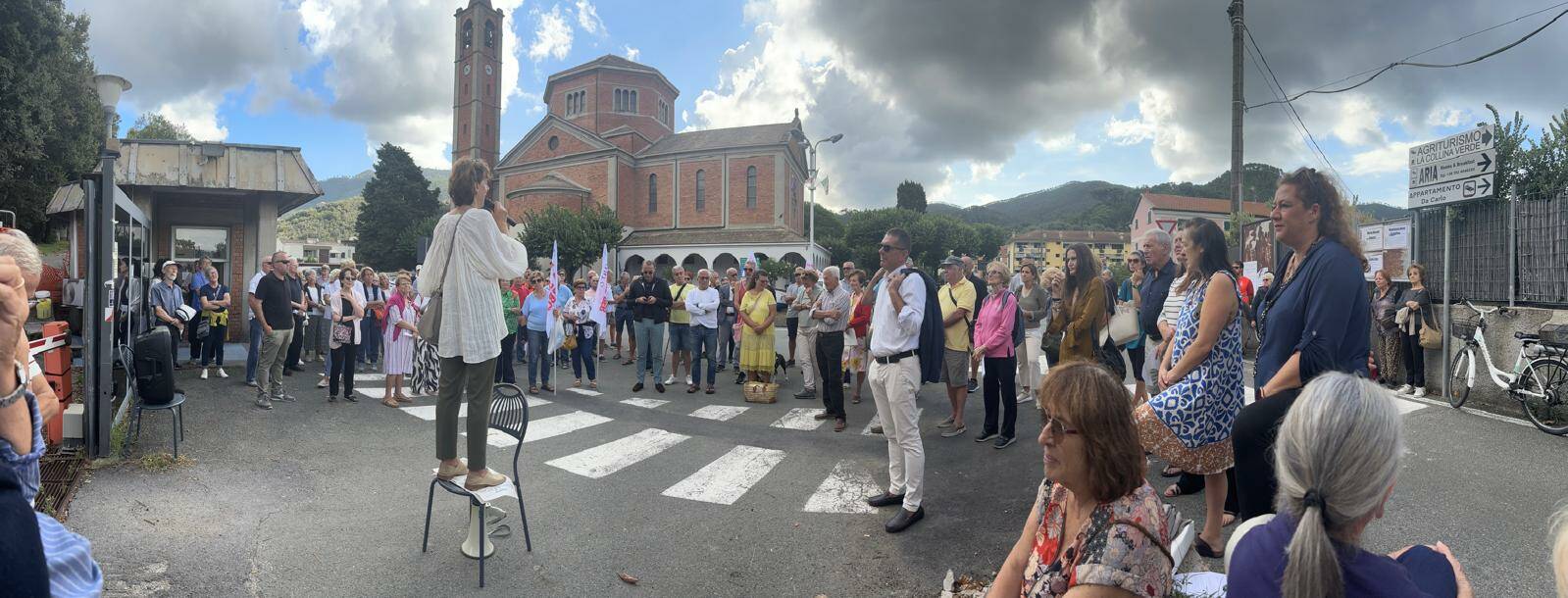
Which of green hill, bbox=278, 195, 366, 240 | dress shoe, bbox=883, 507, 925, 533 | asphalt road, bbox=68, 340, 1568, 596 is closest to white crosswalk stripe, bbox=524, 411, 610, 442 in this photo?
asphalt road, bbox=68, 340, 1568, 596

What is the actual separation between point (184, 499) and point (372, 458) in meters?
Answer: 1.52

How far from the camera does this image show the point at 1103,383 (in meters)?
1.95

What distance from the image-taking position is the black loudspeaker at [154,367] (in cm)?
582

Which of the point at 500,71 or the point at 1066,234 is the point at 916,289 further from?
the point at 1066,234

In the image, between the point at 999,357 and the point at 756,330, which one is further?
the point at 756,330

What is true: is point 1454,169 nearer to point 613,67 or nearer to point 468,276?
point 468,276

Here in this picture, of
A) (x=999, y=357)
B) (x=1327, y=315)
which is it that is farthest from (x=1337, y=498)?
(x=999, y=357)

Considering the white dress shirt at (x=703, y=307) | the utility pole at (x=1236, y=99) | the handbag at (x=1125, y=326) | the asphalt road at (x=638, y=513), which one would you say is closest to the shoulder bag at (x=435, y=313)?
the asphalt road at (x=638, y=513)

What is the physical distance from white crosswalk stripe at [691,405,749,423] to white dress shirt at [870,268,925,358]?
4.18 metres

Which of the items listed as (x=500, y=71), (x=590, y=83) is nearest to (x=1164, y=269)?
(x=590, y=83)

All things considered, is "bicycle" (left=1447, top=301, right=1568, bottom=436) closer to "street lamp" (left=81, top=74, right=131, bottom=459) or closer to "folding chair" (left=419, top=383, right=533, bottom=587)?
"folding chair" (left=419, top=383, right=533, bottom=587)

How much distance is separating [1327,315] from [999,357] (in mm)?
3933

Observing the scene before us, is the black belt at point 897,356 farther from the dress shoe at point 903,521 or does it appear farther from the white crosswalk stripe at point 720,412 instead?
the white crosswalk stripe at point 720,412

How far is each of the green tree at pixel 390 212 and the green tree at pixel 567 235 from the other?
23889 millimetres
